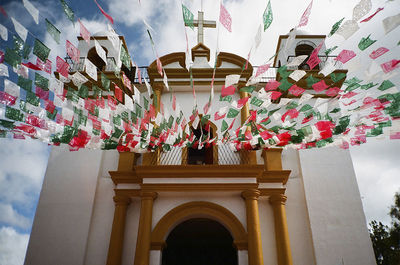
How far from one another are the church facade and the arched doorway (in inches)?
116

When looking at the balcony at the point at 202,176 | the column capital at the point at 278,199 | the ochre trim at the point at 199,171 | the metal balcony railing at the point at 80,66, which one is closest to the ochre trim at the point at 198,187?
the balcony at the point at 202,176

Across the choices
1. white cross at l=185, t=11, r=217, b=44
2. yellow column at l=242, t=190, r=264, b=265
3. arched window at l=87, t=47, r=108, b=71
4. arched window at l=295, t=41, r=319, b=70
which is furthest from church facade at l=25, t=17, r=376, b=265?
arched window at l=295, t=41, r=319, b=70

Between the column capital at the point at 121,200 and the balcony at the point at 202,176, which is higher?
the balcony at the point at 202,176

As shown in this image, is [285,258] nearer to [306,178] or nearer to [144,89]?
[306,178]

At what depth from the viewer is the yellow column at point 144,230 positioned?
22.6ft

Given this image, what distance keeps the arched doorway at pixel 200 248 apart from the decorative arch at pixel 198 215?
297 centimetres

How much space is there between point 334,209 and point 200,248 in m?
5.17

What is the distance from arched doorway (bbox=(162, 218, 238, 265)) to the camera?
34.6 feet

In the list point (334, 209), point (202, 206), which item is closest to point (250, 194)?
point (202, 206)

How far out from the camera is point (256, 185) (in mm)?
7676

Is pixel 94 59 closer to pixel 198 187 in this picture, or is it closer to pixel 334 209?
pixel 198 187

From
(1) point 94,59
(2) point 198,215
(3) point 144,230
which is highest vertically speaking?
(1) point 94,59

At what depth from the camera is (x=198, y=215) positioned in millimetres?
7867

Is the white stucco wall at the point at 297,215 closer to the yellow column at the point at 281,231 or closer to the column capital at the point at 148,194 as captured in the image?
the yellow column at the point at 281,231
